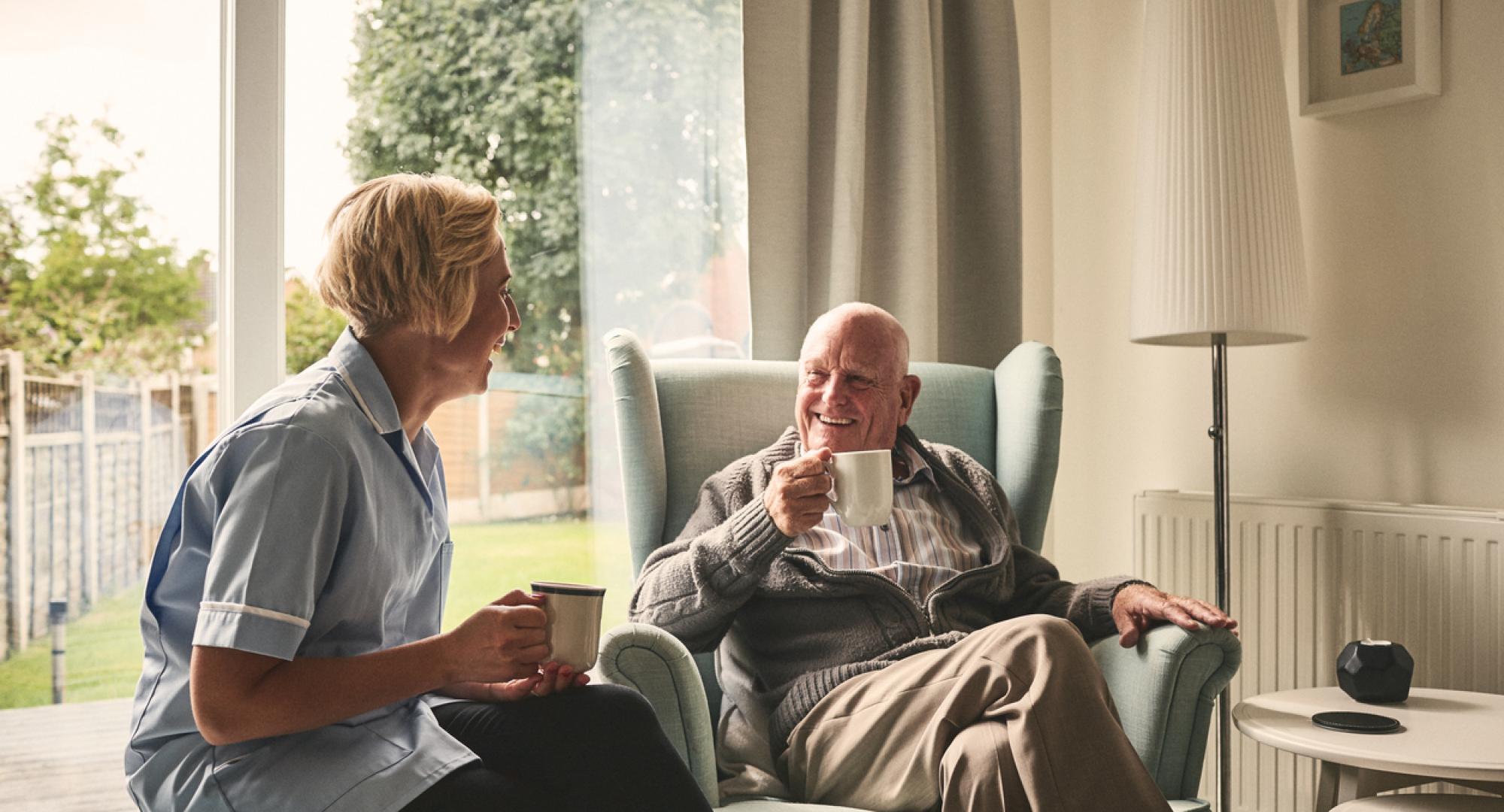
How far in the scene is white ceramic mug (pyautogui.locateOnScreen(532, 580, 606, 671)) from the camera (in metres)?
1.18

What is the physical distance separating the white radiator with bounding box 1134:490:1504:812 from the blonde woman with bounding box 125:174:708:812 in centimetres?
174

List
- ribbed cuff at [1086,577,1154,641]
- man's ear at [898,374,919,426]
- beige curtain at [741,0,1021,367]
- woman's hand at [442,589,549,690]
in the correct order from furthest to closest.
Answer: beige curtain at [741,0,1021,367], man's ear at [898,374,919,426], ribbed cuff at [1086,577,1154,641], woman's hand at [442,589,549,690]

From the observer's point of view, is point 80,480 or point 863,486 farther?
point 80,480

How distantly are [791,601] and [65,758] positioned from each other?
1310 mm

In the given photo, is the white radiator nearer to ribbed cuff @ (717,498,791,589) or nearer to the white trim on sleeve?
ribbed cuff @ (717,498,791,589)

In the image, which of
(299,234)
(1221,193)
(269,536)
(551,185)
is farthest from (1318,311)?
(269,536)

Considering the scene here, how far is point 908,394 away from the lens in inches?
85.0

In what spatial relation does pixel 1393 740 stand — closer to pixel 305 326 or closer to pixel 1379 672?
pixel 1379 672

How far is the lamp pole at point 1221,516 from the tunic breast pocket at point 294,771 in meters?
1.84

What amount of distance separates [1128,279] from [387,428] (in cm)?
229

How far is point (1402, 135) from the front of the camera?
97.3 inches

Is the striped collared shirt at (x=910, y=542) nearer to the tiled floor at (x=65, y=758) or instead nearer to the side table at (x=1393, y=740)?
the side table at (x=1393, y=740)

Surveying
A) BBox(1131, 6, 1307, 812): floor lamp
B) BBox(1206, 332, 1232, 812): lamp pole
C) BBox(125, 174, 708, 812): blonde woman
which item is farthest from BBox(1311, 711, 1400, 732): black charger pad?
BBox(125, 174, 708, 812): blonde woman

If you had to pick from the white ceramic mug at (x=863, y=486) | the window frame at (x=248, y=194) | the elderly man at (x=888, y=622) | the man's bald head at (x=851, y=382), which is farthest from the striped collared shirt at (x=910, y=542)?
the window frame at (x=248, y=194)
